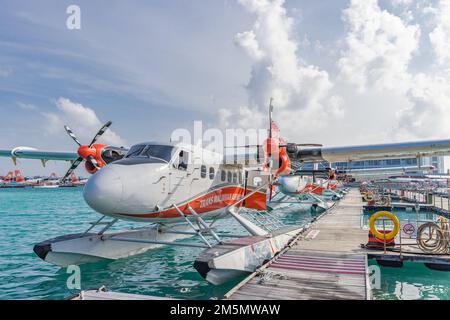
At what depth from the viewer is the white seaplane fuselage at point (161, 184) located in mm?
6898

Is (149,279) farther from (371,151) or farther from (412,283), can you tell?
(371,151)

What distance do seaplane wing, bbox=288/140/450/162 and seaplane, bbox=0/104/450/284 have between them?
0.09 feet

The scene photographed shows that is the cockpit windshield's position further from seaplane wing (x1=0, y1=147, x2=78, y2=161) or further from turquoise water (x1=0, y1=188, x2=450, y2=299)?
seaplane wing (x1=0, y1=147, x2=78, y2=161)

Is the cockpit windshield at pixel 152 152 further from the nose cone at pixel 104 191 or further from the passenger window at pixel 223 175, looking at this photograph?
the passenger window at pixel 223 175

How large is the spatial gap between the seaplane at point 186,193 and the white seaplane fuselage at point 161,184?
0.07 ft

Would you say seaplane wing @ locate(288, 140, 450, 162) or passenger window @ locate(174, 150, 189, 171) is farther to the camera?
seaplane wing @ locate(288, 140, 450, 162)

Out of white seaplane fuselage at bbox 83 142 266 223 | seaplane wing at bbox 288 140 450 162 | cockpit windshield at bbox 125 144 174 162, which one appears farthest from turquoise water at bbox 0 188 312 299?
seaplane wing at bbox 288 140 450 162

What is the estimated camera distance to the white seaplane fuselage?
690 cm

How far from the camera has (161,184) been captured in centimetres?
789

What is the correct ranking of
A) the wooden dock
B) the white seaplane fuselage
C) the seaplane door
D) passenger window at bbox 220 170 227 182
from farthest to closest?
passenger window at bbox 220 170 227 182, the seaplane door, the white seaplane fuselage, the wooden dock

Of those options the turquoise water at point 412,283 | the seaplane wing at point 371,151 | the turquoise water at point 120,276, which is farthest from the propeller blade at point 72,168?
the turquoise water at point 412,283

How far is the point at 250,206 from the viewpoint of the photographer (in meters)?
11.9
